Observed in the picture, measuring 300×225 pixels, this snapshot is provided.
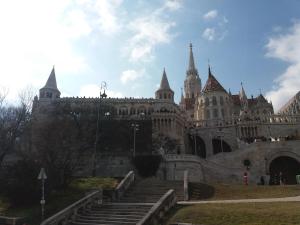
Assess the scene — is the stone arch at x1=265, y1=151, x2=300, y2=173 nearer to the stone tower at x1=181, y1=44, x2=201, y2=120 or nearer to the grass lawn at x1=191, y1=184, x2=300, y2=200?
the grass lawn at x1=191, y1=184, x2=300, y2=200

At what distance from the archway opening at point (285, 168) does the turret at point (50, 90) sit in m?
46.4

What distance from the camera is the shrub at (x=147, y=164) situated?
4309 cm

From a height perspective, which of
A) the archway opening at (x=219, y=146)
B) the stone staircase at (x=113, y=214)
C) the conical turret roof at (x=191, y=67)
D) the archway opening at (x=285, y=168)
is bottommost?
the stone staircase at (x=113, y=214)

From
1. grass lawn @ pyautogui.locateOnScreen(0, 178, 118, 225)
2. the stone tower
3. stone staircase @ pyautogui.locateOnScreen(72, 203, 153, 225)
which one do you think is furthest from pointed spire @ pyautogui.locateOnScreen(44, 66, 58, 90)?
stone staircase @ pyautogui.locateOnScreen(72, 203, 153, 225)

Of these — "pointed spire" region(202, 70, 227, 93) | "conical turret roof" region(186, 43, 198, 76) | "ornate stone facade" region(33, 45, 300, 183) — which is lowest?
"ornate stone facade" region(33, 45, 300, 183)

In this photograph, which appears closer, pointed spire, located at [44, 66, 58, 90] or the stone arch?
the stone arch

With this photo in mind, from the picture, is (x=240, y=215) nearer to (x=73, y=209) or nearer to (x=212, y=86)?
(x=73, y=209)

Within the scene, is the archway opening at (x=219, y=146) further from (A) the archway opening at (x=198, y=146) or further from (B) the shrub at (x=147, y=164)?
(B) the shrub at (x=147, y=164)

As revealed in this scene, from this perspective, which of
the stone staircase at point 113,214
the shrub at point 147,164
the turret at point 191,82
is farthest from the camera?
the turret at point 191,82

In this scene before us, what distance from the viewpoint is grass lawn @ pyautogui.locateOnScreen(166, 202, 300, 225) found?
15945 mm

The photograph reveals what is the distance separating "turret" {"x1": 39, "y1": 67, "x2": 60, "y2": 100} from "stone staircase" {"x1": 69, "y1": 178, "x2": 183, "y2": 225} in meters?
47.6

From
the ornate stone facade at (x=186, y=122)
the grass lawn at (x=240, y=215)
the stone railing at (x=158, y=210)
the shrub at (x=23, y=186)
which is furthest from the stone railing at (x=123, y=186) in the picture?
the ornate stone facade at (x=186, y=122)

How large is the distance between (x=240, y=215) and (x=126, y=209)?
324 inches

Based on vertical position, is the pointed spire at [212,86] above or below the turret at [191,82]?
below
